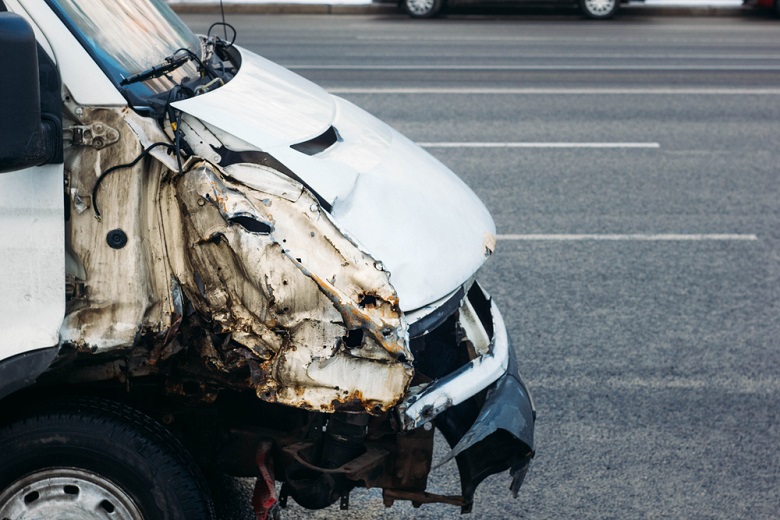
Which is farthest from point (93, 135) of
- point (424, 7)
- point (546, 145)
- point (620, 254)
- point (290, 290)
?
point (424, 7)

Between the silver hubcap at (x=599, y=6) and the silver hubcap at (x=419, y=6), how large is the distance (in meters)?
3.13

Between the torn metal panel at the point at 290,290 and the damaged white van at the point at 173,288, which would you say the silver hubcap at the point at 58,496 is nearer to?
the damaged white van at the point at 173,288

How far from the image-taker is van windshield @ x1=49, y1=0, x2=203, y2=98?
303 cm

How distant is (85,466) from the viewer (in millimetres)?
2959

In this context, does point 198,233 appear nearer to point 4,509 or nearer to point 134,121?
point 134,121

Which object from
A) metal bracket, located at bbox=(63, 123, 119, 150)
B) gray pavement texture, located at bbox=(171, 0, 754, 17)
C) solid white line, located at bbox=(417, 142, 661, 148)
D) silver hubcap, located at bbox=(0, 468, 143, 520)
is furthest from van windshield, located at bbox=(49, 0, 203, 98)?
gray pavement texture, located at bbox=(171, 0, 754, 17)

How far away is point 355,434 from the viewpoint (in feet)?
10.5

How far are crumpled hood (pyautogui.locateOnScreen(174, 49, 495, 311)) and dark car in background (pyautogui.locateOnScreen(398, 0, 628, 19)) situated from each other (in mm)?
16667

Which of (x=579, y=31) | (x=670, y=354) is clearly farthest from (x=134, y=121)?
(x=579, y=31)

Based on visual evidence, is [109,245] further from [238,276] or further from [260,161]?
[260,161]

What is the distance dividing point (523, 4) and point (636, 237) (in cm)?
1377

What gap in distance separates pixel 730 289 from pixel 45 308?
4.70 m

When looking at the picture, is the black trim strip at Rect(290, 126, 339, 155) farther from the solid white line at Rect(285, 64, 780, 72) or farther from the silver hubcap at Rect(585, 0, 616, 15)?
the silver hubcap at Rect(585, 0, 616, 15)

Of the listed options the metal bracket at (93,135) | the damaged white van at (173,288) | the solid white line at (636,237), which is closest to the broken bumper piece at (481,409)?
the damaged white van at (173,288)
